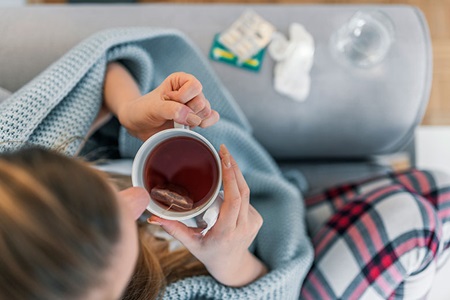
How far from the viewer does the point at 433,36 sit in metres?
1.23

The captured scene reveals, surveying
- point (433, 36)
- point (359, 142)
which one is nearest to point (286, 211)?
point (359, 142)

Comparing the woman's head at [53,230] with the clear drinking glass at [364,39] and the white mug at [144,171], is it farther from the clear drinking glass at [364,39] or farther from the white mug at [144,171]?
the clear drinking glass at [364,39]

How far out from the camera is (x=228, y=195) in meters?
0.41

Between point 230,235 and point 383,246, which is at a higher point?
point 230,235

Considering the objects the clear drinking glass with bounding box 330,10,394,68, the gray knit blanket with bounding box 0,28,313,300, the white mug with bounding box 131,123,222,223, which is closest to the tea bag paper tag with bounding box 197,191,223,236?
the white mug with bounding box 131,123,222,223

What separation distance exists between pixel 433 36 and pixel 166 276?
3.35 feet

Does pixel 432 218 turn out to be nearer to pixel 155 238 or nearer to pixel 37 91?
pixel 155 238

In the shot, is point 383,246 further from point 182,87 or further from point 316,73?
point 182,87

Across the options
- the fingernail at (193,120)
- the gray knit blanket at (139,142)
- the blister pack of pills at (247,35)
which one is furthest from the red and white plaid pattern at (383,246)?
the fingernail at (193,120)

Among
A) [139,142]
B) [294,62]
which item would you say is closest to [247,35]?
[294,62]

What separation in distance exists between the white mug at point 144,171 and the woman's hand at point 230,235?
2cm

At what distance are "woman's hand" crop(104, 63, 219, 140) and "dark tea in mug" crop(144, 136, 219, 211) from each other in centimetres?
3

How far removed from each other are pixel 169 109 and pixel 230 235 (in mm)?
163

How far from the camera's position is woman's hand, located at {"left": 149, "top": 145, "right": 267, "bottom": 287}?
42 cm
